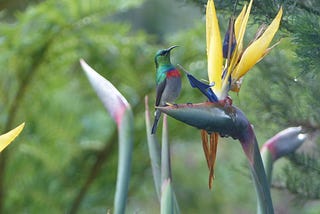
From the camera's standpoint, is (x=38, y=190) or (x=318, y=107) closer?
(x=318, y=107)

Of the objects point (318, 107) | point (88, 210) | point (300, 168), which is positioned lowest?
point (88, 210)

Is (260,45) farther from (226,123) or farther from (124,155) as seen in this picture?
(124,155)

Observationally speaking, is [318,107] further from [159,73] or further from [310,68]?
[159,73]

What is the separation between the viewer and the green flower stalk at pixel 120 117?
1.00 metres

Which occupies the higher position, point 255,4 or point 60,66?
point 255,4

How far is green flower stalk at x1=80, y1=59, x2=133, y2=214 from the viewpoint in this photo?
1000 mm

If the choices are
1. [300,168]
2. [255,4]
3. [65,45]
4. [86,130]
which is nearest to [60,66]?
[65,45]

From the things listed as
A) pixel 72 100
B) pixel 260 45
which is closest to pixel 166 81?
pixel 260 45

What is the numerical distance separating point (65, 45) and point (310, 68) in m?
1.65

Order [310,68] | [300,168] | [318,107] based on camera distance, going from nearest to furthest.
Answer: [310,68], [318,107], [300,168]

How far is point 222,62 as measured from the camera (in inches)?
36.8

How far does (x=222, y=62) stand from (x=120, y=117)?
0.54ft

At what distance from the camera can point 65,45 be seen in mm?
2645

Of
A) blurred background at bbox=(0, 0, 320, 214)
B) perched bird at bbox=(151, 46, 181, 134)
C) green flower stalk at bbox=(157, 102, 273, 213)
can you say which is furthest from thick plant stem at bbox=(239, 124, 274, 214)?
blurred background at bbox=(0, 0, 320, 214)
